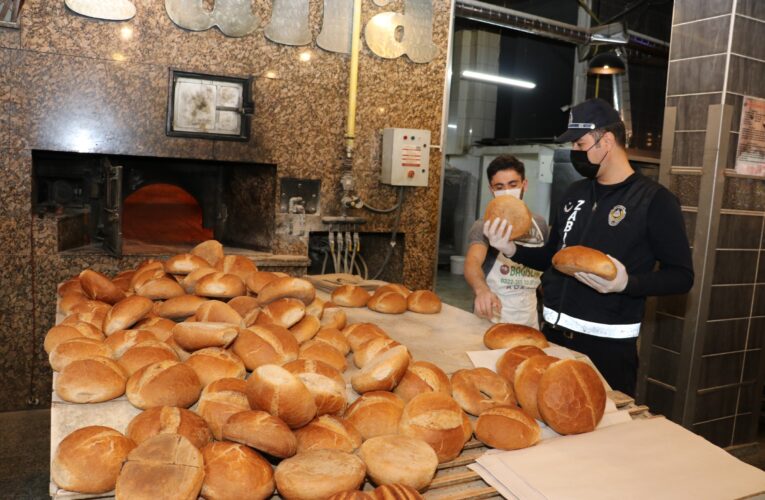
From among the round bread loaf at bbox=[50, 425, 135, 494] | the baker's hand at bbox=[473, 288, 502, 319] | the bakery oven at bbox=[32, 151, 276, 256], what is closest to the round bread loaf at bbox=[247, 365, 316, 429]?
the round bread loaf at bbox=[50, 425, 135, 494]

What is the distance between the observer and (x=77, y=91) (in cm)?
381

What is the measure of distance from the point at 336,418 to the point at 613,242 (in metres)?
1.67

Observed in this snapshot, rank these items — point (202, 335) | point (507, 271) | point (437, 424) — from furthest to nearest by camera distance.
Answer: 1. point (507, 271)
2. point (202, 335)
3. point (437, 424)

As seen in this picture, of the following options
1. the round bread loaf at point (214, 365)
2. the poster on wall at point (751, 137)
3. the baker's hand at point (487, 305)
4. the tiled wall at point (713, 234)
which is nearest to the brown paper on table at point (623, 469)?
the round bread loaf at point (214, 365)

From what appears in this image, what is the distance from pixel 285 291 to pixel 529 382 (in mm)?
883

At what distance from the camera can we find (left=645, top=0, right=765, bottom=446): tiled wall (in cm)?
399

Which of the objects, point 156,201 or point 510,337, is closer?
point 510,337

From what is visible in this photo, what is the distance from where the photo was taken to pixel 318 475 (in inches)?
41.8

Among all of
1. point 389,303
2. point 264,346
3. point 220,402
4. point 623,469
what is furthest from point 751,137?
point 220,402

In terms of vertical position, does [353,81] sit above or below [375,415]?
above

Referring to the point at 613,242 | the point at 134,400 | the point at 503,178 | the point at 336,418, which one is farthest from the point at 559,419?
the point at 503,178

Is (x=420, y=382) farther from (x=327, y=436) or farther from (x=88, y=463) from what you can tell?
(x=88, y=463)

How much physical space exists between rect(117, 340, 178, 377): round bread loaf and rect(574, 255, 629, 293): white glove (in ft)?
4.59

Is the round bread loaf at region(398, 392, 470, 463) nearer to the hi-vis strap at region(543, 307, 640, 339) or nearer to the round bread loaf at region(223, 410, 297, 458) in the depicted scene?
the round bread loaf at region(223, 410, 297, 458)
